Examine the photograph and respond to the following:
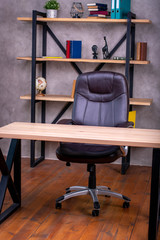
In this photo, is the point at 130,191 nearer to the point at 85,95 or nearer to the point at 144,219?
the point at 144,219

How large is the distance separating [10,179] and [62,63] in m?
2.15

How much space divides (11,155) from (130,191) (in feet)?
4.36

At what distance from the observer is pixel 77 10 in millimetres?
4559

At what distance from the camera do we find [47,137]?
8.89 ft

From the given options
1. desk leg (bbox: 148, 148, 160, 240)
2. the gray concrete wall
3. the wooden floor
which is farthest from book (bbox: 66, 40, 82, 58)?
desk leg (bbox: 148, 148, 160, 240)

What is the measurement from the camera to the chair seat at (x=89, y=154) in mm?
3135

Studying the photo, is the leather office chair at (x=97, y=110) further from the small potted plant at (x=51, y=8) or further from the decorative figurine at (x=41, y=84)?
the small potted plant at (x=51, y=8)

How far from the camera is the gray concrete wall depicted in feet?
15.3

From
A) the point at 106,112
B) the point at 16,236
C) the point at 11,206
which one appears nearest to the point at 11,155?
the point at 11,206

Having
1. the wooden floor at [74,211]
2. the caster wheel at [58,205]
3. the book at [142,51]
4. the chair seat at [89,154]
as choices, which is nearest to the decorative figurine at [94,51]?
the book at [142,51]

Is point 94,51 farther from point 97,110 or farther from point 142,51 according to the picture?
point 97,110

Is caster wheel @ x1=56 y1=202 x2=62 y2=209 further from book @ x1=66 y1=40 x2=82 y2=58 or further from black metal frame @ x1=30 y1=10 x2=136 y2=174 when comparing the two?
book @ x1=66 y1=40 x2=82 y2=58

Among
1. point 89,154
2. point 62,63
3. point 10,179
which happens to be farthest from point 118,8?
point 10,179

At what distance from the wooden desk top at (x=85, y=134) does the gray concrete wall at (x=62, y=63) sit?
1.81 metres
